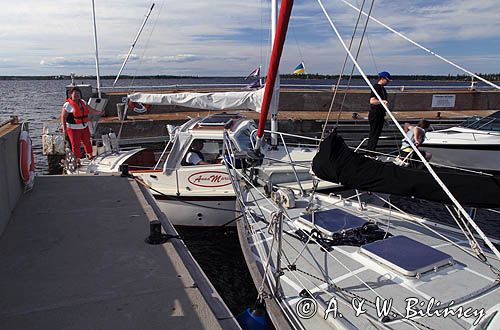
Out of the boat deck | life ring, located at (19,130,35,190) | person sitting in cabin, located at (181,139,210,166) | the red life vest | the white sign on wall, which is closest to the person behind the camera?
the boat deck

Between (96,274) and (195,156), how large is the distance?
5.15 metres

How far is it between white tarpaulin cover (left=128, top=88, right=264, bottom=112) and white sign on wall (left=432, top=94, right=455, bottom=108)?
50.7 feet

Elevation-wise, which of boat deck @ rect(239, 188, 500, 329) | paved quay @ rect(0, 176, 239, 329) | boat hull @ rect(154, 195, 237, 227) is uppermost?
paved quay @ rect(0, 176, 239, 329)

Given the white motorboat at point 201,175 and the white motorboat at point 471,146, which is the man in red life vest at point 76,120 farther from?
the white motorboat at point 471,146

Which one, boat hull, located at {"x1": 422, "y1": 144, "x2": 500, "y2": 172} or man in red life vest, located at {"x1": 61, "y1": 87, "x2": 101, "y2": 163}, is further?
boat hull, located at {"x1": 422, "y1": 144, "x2": 500, "y2": 172}

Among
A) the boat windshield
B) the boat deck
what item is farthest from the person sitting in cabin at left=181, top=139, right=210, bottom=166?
the boat deck

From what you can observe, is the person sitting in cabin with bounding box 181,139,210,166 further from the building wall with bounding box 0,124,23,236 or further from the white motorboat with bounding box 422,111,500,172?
the white motorboat with bounding box 422,111,500,172

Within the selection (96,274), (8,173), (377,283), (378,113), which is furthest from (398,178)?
(8,173)

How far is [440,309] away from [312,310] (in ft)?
3.46

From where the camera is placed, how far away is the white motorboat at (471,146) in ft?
34.8

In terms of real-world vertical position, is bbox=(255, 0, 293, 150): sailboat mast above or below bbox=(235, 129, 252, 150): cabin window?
above

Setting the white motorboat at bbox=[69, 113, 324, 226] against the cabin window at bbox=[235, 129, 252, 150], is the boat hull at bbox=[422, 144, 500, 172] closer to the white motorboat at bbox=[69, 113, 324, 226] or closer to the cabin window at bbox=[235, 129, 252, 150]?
the white motorboat at bbox=[69, 113, 324, 226]

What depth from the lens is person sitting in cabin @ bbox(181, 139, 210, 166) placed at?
27.8ft

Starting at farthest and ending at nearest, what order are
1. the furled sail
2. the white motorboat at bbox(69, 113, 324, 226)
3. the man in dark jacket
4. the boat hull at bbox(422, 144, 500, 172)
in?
the boat hull at bbox(422, 144, 500, 172) < the white motorboat at bbox(69, 113, 324, 226) < the man in dark jacket < the furled sail
